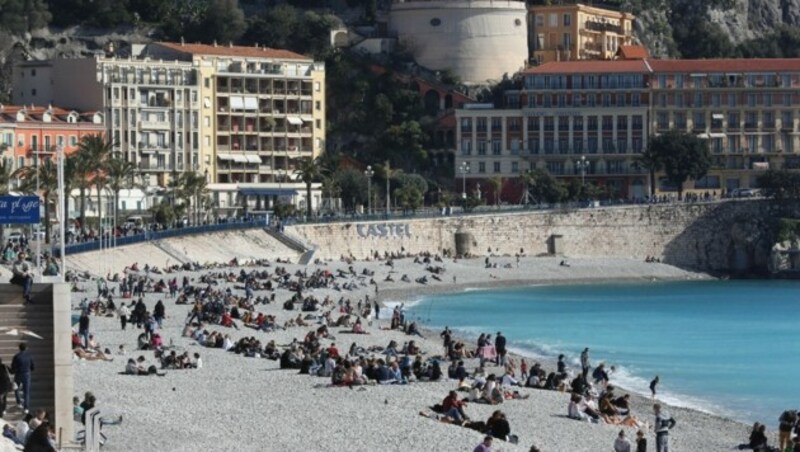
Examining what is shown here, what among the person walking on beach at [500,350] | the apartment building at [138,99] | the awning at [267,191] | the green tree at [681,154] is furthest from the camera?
the green tree at [681,154]

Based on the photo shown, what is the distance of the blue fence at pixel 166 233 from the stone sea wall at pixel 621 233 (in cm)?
685

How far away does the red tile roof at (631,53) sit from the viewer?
124m

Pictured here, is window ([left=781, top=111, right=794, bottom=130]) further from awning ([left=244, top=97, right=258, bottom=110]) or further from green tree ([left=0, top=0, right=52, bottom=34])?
green tree ([left=0, top=0, right=52, bottom=34])

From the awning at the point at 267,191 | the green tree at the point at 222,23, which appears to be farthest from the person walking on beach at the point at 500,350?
the green tree at the point at 222,23

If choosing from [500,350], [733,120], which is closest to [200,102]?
[733,120]

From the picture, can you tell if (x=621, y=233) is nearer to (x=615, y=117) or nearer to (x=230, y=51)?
(x=615, y=117)

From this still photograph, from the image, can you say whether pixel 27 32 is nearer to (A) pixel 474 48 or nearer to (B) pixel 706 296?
(A) pixel 474 48

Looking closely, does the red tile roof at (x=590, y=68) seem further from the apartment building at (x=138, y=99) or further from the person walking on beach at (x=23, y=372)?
the person walking on beach at (x=23, y=372)

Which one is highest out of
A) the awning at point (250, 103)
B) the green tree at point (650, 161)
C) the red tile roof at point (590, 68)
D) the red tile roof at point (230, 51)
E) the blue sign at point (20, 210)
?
the red tile roof at point (230, 51)

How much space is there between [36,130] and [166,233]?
16.3m

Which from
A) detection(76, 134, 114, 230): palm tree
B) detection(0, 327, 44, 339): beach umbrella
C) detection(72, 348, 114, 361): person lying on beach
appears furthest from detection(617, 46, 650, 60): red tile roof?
detection(0, 327, 44, 339): beach umbrella

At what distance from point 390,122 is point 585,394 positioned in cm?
7275

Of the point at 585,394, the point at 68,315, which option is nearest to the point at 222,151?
the point at 585,394

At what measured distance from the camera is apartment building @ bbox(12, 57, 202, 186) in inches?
4107
